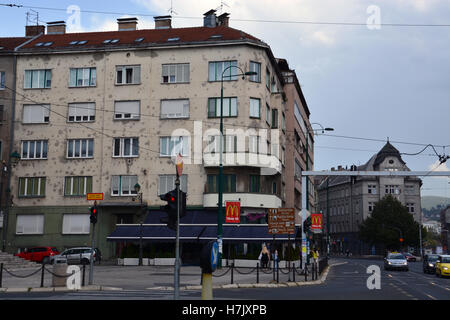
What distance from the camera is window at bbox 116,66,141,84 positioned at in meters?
44.6

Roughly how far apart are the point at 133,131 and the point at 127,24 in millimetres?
11977

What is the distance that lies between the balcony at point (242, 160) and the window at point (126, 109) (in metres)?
6.72

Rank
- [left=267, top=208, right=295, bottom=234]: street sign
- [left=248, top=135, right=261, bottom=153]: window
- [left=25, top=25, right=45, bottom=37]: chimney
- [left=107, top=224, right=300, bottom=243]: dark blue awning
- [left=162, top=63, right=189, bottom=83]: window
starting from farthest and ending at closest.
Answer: [left=25, top=25, right=45, bottom=37]: chimney, [left=162, top=63, right=189, bottom=83]: window, [left=248, top=135, right=261, bottom=153]: window, [left=107, top=224, right=300, bottom=243]: dark blue awning, [left=267, top=208, right=295, bottom=234]: street sign

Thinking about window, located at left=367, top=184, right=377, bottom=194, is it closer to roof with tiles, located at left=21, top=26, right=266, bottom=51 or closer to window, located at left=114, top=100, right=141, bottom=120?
roof with tiles, located at left=21, top=26, right=266, bottom=51

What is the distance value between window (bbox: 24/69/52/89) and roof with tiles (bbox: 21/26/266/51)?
1819 millimetres

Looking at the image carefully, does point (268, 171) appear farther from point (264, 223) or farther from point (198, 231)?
point (198, 231)

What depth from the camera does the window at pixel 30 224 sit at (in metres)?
43.8

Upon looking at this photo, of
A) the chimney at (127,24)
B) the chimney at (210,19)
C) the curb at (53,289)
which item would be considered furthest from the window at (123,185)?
the curb at (53,289)

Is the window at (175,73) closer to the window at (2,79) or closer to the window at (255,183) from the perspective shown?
the window at (255,183)

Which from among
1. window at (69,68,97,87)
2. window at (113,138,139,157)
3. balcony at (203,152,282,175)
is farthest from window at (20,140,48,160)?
balcony at (203,152,282,175)

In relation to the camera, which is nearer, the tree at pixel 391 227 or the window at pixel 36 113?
the window at pixel 36 113

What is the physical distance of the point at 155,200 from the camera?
4284 centimetres
